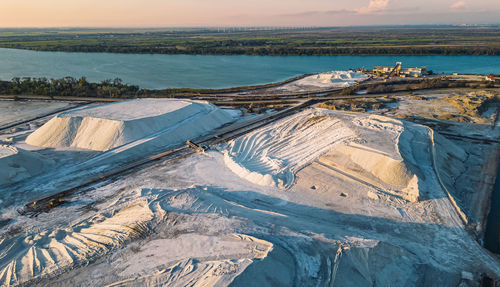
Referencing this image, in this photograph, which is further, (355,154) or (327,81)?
(327,81)

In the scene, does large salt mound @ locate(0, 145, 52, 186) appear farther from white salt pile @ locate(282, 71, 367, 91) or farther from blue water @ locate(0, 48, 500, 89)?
white salt pile @ locate(282, 71, 367, 91)

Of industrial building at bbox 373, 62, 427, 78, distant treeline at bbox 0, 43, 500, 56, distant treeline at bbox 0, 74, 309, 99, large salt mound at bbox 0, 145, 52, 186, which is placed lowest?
large salt mound at bbox 0, 145, 52, 186

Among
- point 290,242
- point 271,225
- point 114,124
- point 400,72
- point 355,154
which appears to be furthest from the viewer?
point 400,72

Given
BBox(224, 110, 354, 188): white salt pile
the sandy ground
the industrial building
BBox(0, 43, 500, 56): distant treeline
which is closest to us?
the sandy ground

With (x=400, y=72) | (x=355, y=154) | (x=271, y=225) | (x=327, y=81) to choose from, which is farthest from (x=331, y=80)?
(x=271, y=225)

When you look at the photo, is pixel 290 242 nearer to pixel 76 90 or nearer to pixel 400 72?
pixel 76 90

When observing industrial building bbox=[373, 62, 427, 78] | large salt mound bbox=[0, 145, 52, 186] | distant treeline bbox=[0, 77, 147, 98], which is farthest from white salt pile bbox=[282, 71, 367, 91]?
large salt mound bbox=[0, 145, 52, 186]
